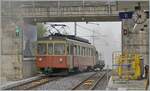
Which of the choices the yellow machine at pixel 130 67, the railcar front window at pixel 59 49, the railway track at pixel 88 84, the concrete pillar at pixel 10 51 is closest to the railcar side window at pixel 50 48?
the railcar front window at pixel 59 49

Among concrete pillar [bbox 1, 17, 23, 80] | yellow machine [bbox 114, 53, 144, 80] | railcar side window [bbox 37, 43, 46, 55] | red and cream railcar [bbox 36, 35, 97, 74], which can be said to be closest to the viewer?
yellow machine [bbox 114, 53, 144, 80]

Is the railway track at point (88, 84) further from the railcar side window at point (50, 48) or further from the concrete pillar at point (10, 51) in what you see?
the concrete pillar at point (10, 51)

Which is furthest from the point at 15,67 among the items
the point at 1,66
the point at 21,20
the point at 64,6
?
the point at 64,6

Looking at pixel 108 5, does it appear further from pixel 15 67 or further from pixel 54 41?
pixel 15 67

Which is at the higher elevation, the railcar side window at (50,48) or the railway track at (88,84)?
the railcar side window at (50,48)

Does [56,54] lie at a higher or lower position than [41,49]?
lower

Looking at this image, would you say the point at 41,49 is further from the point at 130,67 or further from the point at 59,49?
the point at 130,67

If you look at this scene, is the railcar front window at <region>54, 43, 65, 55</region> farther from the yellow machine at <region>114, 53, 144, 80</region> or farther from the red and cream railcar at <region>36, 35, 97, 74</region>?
the yellow machine at <region>114, 53, 144, 80</region>

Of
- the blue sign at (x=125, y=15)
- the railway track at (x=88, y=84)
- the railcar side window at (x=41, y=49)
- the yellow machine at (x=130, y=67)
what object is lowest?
the railway track at (x=88, y=84)

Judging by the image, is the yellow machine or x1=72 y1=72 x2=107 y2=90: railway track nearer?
x1=72 y1=72 x2=107 y2=90: railway track

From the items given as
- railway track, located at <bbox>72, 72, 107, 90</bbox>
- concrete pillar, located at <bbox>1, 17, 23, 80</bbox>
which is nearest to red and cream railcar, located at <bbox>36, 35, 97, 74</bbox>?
concrete pillar, located at <bbox>1, 17, 23, 80</bbox>

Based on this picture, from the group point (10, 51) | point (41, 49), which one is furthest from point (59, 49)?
point (10, 51)

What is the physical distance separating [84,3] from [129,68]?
7.44 m

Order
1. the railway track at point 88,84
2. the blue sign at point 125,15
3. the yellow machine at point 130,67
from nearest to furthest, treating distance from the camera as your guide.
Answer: the blue sign at point 125,15, the railway track at point 88,84, the yellow machine at point 130,67
